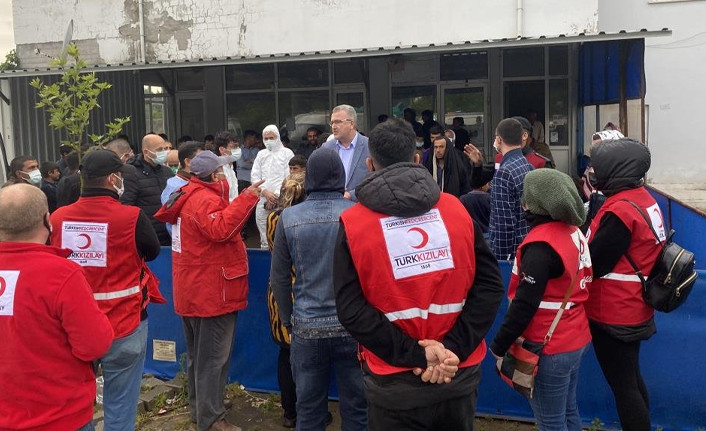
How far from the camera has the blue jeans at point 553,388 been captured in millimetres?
2949

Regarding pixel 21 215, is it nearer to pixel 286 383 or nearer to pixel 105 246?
pixel 105 246

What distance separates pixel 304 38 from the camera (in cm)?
1120

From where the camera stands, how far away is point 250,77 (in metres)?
13.9

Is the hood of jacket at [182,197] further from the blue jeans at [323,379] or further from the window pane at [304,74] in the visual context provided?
the window pane at [304,74]

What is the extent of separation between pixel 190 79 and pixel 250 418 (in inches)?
448

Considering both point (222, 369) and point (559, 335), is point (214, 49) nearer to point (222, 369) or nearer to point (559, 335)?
point (222, 369)

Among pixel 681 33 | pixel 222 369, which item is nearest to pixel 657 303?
pixel 222 369

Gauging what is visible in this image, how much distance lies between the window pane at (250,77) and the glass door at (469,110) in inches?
152

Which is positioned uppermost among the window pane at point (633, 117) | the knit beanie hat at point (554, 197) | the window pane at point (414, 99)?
the window pane at point (414, 99)

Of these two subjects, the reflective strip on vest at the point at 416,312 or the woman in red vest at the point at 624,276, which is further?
the woman in red vest at the point at 624,276

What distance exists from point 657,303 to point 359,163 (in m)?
2.88

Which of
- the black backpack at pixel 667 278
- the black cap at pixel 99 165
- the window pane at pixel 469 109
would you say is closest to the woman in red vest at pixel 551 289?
the black backpack at pixel 667 278

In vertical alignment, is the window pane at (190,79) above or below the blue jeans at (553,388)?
above

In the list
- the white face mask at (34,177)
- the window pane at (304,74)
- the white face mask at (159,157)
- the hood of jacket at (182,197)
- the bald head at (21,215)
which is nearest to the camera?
the bald head at (21,215)
